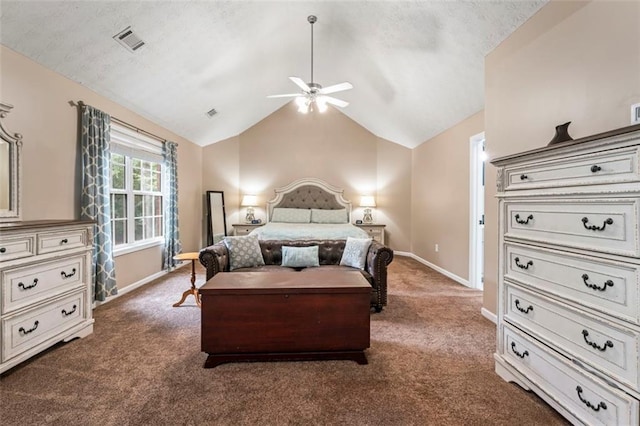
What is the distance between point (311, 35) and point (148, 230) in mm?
3845

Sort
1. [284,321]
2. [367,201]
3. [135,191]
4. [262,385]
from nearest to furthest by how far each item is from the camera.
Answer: [262,385] → [284,321] → [135,191] → [367,201]

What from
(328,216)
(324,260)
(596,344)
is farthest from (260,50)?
(596,344)

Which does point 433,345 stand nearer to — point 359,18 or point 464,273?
point 464,273

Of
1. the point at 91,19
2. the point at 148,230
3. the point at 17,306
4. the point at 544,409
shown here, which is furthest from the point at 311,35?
the point at 544,409

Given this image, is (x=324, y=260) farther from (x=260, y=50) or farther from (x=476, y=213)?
(x=260, y=50)

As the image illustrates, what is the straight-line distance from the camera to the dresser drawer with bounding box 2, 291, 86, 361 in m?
1.97

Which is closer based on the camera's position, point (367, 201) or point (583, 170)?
point (583, 170)

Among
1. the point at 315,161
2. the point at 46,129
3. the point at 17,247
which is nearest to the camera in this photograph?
the point at 17,247

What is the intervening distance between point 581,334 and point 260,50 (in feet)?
14.6

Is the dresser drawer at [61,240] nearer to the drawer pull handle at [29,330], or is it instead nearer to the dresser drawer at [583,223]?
the drawer pull handle at [29,330]

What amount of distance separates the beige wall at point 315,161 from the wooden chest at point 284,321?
4.64m

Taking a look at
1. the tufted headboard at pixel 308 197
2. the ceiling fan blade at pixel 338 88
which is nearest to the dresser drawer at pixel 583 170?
the ceiling fan blade at pixel 338 88

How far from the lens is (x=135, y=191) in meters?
4.32

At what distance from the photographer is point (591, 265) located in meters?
1.36
